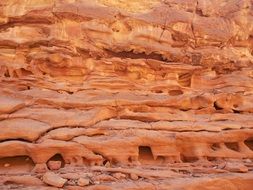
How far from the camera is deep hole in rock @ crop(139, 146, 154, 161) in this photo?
9.79m

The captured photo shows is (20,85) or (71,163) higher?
(20,85)

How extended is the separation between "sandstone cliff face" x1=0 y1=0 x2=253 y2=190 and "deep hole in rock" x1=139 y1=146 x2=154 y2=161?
0.10 ft

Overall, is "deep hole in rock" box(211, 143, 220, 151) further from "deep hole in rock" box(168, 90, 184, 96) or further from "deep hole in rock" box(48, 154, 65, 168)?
"deep hole in rock" box(48, 154, 65, 168)

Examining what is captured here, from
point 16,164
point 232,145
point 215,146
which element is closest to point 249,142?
point 232,145

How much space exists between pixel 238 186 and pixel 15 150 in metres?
5.65

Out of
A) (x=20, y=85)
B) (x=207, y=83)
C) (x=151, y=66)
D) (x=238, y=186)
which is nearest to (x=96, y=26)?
(x=151, y=66)

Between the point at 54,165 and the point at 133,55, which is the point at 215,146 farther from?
the point at 54,165

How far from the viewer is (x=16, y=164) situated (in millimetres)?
9070

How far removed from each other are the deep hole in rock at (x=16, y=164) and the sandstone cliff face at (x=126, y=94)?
1.0 inches

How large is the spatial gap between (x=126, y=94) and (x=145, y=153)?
1.96 meters

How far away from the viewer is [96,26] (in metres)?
11.6

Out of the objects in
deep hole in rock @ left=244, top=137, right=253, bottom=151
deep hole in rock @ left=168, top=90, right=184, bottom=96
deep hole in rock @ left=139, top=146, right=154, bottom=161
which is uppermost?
deep hole in rock @ left=168, top=90, right=184, bottom=96

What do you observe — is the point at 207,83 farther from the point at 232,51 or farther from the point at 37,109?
the point at 37,109

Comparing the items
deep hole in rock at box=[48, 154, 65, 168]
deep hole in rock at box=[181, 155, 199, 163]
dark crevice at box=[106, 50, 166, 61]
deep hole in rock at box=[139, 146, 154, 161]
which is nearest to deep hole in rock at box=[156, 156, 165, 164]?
deep hole in rock at box=[139, 146, 154, 161]
